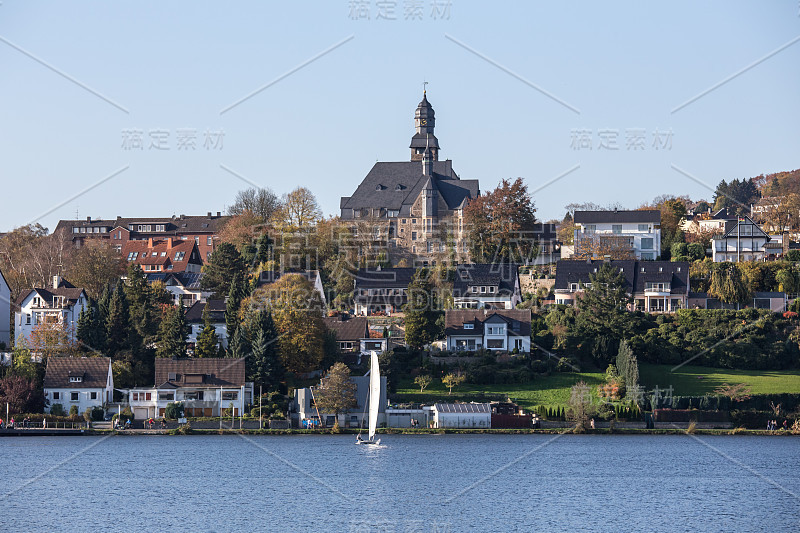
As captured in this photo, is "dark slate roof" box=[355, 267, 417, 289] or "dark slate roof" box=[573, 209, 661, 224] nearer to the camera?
"dark slate roof" box=[355, 267, 417, 289]

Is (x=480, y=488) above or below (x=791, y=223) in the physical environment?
below

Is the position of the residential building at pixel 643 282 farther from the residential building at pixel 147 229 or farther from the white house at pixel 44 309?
the residential building at pixel 147 229

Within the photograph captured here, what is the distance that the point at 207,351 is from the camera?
80438 mm

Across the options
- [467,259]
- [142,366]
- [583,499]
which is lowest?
[583,499]

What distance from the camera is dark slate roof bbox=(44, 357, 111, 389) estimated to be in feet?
245

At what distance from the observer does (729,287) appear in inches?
3661

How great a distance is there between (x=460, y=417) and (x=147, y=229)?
76.2m

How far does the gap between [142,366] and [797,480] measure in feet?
139

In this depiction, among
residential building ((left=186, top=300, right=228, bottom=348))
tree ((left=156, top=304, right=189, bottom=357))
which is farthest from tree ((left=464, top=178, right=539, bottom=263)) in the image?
tree ((left=156, top=304, right=189, bottom=357))

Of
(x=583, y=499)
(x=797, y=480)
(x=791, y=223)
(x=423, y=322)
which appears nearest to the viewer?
(x=583, y=499)

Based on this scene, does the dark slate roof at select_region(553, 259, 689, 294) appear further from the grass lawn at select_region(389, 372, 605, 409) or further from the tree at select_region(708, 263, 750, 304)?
the grass lawn at select_region(389, 372, 605, 409)

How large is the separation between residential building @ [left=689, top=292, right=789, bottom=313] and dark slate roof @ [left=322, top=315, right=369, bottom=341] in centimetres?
2612

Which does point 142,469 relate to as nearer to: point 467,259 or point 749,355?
point 749,355

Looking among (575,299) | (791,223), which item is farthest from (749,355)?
(791,223)
